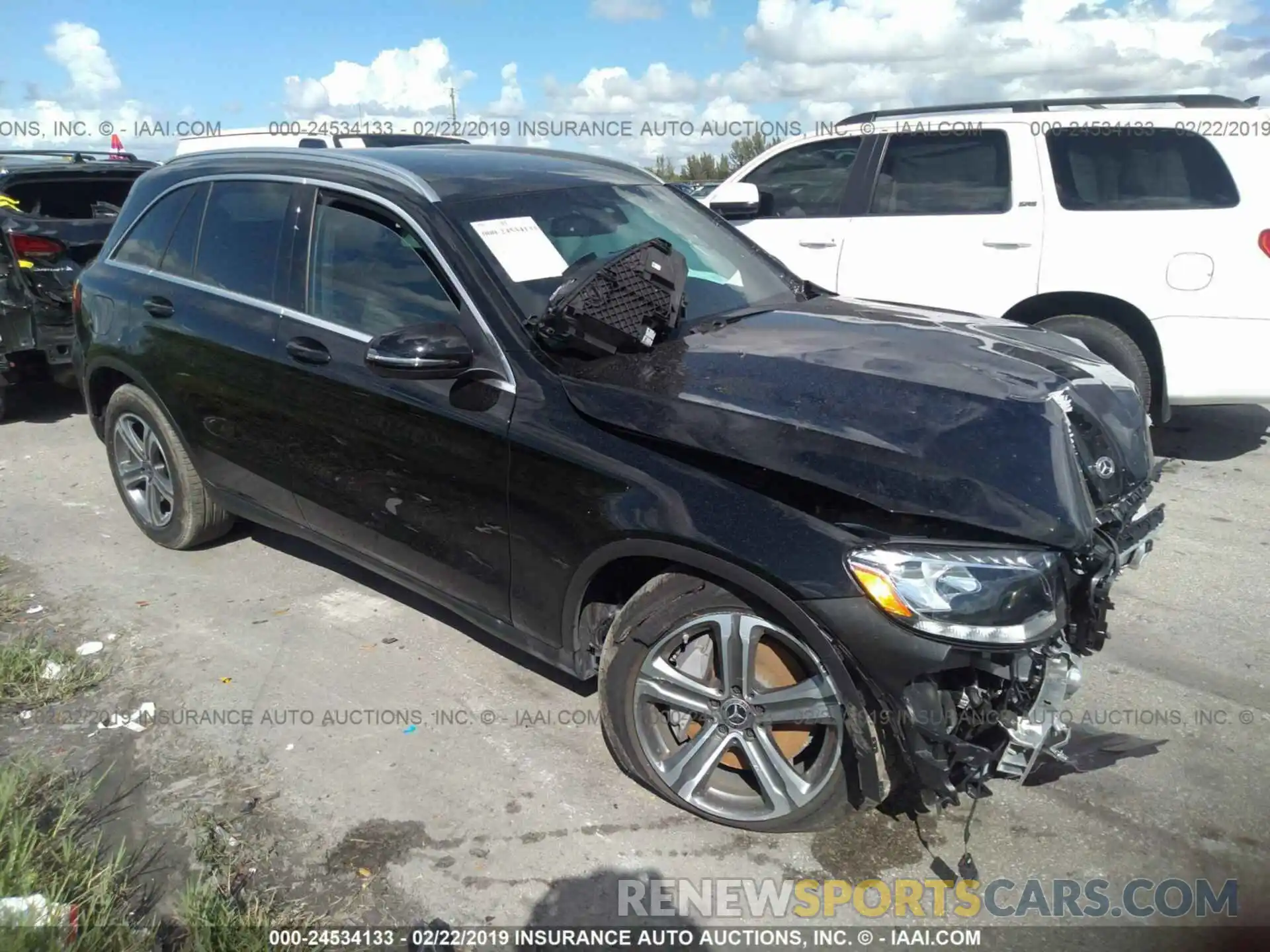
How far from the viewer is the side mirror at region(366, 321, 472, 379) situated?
120 inches

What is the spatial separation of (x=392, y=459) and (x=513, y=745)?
107 cm

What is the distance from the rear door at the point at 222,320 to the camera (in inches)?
154

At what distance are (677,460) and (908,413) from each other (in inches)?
25.2

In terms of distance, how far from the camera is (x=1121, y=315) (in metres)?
5.75

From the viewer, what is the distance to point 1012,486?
2469 millimetres

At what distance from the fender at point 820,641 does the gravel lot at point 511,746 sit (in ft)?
1.27

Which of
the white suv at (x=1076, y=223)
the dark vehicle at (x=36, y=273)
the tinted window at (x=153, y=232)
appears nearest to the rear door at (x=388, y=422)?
the tinted window at (x=153, y=232)

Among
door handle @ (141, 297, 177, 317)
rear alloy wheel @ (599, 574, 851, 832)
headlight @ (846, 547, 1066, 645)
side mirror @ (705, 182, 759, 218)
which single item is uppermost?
side mirror @ (705, 182, 759, 218)

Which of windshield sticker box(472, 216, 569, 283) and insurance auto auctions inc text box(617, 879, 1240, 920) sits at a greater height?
windshield sticker box(472, 216, 569, 283)

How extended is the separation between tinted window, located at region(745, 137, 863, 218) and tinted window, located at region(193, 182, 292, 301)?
11.3ft

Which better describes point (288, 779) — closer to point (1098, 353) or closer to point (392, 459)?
point (392, 459)

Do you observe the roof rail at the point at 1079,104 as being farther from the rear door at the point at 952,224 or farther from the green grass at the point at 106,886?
the green grass at the point at 106,886

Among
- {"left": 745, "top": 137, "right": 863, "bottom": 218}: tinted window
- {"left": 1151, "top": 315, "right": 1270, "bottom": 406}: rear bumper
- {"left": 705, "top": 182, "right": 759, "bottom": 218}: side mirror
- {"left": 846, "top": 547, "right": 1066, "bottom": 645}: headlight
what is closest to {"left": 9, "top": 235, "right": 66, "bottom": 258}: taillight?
{"left": 705, "top": 182, "right": 759, "bottom": 218}: side mirror

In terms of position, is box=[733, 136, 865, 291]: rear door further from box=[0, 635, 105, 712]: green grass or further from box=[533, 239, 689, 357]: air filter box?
box=[0, 635, 105, 712]: green grass
